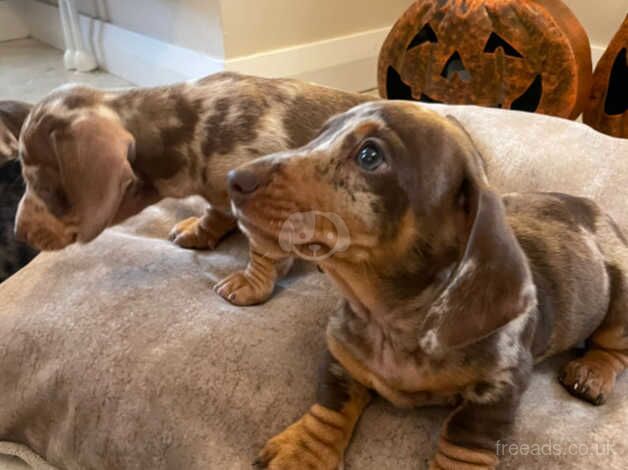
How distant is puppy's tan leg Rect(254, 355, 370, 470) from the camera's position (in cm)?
132

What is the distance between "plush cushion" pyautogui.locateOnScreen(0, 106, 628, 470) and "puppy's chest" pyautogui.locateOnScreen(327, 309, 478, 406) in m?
0.10

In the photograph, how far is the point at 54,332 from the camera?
1701 mm

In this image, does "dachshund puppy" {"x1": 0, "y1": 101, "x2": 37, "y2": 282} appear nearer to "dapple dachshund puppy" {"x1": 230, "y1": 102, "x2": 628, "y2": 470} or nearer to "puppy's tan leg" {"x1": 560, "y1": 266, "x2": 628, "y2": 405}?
"dapple dachshund puppy" {"x1": 230, "y1": 102, "x2": 628, "y2": 470}

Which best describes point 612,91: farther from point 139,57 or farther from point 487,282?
point 139,57

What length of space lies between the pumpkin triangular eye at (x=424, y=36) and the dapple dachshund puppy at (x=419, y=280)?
188 centimetres

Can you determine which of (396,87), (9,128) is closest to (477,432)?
(9,128)

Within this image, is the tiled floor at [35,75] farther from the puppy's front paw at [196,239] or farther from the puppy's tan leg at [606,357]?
the puppy's tan leg at [606,357]

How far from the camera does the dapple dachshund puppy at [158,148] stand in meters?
1.67

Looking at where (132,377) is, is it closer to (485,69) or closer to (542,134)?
(542,134)

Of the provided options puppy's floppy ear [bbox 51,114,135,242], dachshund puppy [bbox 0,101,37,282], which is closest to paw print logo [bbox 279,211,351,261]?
puppy's floppy ear [bbox 51,114,135,242]

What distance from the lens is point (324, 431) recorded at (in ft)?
4.45

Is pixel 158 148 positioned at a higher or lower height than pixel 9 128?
higher

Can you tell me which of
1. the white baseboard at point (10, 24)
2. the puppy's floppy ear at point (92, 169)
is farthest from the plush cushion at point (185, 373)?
the white baseboard at point (10, 24)

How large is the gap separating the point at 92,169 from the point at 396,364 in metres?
0.88
